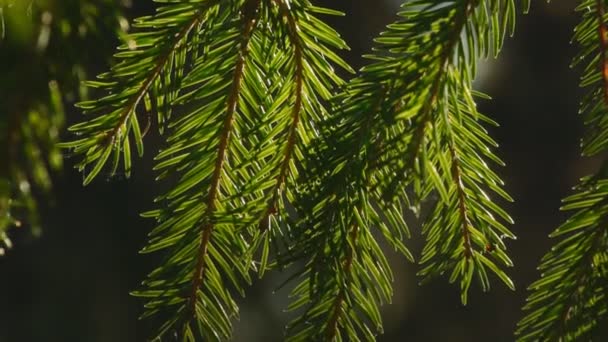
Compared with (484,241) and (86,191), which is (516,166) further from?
(484,241)

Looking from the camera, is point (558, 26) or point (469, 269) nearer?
point (469, 269)

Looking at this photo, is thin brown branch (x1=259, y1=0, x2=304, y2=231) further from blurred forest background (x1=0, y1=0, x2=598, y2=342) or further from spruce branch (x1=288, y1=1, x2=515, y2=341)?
blurred forest background (x1=0, y1=0, x2=598, y2=342)

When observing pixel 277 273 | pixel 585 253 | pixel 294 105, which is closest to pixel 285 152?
pixel 294 105

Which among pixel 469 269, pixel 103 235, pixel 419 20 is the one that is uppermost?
pixel 103 235

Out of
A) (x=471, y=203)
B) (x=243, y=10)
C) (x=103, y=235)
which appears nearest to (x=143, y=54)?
(x=243, y=10)

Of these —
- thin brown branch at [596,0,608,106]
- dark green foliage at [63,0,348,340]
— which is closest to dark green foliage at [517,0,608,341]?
thin brown branch at [596,0,608,106]

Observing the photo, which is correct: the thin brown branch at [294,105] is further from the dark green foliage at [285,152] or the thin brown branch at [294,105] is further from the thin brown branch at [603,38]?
the thin brown branch at [603,38]
